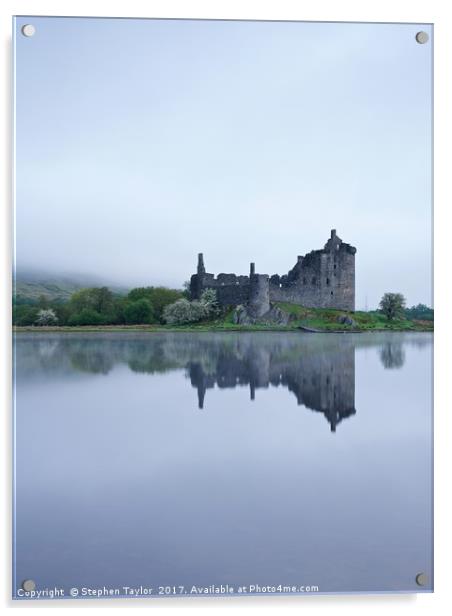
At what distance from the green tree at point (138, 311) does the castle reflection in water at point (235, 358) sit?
0.51ft

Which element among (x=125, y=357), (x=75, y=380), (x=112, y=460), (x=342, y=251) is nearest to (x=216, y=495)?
(x=112, y=460)

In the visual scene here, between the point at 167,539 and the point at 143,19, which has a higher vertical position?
the point at 143,19

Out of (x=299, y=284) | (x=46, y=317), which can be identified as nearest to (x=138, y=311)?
(x=46, y=317)

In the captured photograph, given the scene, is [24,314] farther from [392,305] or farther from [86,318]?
[392,305]

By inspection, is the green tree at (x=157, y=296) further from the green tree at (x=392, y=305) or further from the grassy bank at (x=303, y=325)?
the green tree at (x=392, y=305)

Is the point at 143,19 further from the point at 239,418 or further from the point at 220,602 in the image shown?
the point at 220,602

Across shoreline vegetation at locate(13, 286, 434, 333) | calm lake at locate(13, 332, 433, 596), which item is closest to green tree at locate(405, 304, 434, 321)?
shoreline vegetation at locate(13, 286, 434, 333)

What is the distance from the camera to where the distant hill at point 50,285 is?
4223mm

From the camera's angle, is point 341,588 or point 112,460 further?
point 112,460

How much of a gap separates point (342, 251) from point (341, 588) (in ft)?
11.3

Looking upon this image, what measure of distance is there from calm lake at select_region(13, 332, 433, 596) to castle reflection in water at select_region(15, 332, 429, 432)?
28 mm

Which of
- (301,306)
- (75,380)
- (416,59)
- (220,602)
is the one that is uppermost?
(416,59)

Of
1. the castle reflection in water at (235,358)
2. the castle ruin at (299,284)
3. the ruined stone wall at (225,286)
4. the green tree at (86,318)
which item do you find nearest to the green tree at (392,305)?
the castle reflection in water at (235,358)

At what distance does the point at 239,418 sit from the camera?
15.2 feet
